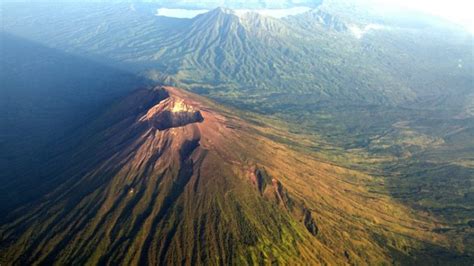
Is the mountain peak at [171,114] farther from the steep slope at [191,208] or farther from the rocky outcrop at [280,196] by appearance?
the rocky outcrop at [280,196]

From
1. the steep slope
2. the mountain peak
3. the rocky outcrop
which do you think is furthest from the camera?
the mountain peak

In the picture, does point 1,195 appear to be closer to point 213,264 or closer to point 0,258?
point 0,258

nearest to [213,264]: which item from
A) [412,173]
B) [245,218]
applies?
[245,218]

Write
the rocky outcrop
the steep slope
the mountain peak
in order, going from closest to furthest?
1. the steep slope
2. the rocky outcrop
3. the mountain peak

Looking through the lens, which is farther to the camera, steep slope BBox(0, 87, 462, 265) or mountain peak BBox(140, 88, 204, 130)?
mountain peak BBox(140, 88, 204, 130)

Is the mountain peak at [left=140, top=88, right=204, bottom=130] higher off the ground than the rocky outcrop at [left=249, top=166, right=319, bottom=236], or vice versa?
the mountain peak at [left=140, top=88, right=204, bottom=130]

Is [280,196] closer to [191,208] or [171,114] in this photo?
[191,208]

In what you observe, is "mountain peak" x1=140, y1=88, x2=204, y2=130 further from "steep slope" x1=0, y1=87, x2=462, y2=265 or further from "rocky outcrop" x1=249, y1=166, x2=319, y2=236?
"rocky outcrop" x1=249, y1=166, x2=319, y2=236

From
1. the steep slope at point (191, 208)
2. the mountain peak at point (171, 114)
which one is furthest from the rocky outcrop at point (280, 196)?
the mountain peak at point (171, 114)

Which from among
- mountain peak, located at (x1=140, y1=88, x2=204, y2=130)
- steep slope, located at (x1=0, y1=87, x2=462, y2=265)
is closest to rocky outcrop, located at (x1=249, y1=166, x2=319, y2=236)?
steep slope, located at (x1=0, y1=87, x2=462, y2=265)
